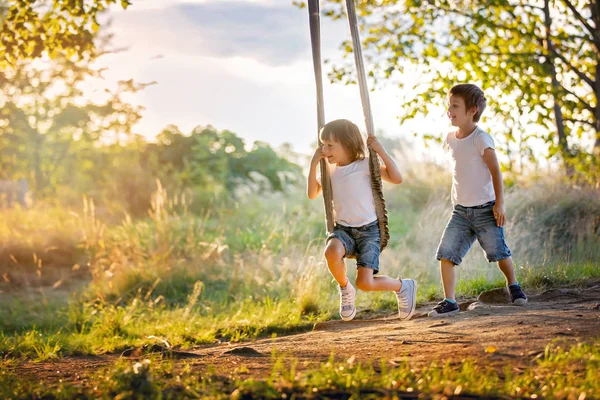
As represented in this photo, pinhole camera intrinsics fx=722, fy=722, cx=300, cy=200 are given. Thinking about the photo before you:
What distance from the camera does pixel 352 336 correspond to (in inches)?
195

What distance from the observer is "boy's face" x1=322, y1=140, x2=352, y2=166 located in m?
4.97

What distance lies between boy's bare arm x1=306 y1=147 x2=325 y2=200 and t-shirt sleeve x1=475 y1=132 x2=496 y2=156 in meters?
1.13

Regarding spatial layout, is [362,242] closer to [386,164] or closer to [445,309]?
[386,164]

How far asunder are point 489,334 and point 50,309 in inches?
231

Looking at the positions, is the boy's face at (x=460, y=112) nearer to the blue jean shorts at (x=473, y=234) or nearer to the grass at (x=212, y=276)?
the blue jean shorts at (x=473, y=234)

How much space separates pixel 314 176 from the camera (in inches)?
201

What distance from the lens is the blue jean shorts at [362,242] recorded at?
5.04 metres

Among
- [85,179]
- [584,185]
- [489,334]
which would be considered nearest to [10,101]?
[85,179]

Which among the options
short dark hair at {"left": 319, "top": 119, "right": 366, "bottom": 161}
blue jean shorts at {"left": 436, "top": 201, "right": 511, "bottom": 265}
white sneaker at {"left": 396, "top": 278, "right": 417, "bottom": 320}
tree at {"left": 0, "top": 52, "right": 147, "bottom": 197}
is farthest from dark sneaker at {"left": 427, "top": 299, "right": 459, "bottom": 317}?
tree at {"left": 0, "top": 52, "right": 147, "bottom": 197}

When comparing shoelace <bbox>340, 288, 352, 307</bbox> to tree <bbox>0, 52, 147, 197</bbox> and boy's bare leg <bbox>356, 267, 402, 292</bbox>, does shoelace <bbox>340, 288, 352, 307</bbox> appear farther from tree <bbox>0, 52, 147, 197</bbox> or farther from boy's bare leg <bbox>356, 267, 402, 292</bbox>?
tree <bbox>0, 52, 147, 197</bbox>

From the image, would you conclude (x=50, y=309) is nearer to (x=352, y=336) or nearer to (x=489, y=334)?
(x=352, y=336)

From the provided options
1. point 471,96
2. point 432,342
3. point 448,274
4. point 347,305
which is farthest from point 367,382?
point 471,96

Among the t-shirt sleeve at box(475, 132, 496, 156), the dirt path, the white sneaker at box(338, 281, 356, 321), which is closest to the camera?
the dirt path

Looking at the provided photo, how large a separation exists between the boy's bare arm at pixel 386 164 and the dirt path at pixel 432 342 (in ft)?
3.44
